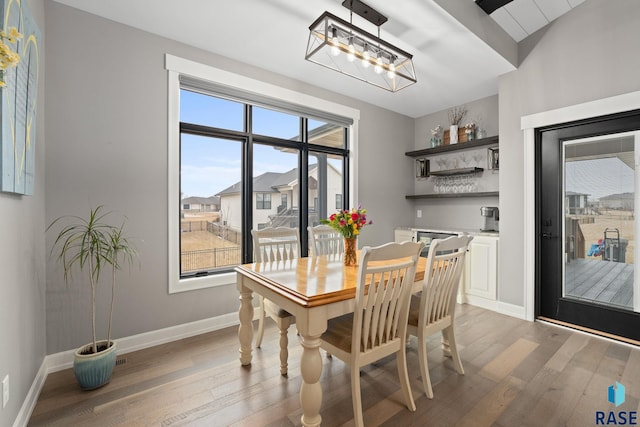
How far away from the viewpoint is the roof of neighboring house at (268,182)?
10.4 feet

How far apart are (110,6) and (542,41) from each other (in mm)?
3990

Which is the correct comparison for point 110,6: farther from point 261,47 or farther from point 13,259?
point 13,259

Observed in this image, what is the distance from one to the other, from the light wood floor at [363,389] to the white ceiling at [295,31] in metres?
2.72

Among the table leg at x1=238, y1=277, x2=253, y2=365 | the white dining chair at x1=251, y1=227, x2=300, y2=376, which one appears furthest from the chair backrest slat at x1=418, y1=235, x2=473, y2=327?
the table leg at x1=238, y1=277, x2=253, y2=365

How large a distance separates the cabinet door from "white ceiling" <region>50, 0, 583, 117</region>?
6.44ft

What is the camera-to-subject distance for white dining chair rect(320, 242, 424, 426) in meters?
1.52

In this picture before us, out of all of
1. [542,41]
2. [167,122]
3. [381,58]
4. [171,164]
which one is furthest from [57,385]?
[542,41]

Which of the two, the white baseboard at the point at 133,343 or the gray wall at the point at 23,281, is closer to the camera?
the gray wall at the point at 23,281

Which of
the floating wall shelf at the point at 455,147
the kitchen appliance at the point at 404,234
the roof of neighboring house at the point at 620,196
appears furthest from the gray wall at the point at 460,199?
the roof of neighboring house at the point at 620,196

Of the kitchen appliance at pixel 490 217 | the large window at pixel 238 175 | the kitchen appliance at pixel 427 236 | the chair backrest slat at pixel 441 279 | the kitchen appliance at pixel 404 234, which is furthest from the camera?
the kitchen appliance at pixel 404 234

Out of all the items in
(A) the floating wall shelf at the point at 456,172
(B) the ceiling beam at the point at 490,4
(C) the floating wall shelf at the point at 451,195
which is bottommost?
(C) the floating wall shelf at the point at 451,195

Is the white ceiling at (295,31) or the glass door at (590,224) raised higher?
the white ceiling at (295,31)

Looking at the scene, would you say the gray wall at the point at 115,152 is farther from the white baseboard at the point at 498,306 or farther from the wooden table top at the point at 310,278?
the white baseboard at the point at 498,306

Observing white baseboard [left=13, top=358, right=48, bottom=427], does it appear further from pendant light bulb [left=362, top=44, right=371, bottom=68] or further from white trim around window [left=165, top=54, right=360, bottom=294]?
pendant light bulb [left=362, top=44, right=371, bottom=68]
